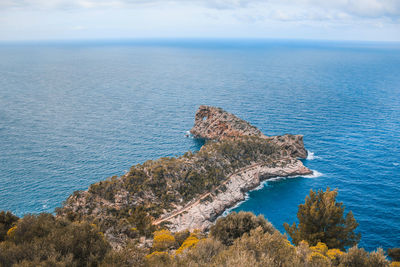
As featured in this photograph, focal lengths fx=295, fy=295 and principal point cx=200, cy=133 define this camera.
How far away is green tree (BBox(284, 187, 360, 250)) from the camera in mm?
34312

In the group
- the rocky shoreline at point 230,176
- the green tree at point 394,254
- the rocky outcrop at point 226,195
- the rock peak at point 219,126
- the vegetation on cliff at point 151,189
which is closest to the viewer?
the green tree at point 394,254

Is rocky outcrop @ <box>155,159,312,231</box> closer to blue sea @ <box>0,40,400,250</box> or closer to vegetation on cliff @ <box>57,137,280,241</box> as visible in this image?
vegetation on cliff @ <box>57,137,280,241</box>

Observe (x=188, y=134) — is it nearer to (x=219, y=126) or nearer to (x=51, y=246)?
(x=219, y=126)

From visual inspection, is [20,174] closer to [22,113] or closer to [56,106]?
[22,113]

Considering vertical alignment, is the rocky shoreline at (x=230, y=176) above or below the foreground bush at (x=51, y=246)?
below

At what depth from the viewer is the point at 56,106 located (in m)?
102

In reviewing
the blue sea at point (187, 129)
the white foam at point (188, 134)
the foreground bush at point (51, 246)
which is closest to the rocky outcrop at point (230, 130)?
the white foam at point (188, 134)

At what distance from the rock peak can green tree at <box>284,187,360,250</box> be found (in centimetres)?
3655

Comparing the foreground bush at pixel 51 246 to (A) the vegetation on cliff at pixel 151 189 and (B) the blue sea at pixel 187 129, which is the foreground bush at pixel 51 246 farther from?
(B) the blue sea at pixel 187 129

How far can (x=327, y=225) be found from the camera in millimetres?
35000

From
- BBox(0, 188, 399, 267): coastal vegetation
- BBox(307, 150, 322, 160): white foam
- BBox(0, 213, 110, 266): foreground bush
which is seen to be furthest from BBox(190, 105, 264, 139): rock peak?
BBox(0, 213, 110, 266): foreground bush

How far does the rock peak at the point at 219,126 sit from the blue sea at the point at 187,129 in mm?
5183

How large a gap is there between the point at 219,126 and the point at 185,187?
30.9m

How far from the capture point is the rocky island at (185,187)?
135 feet
